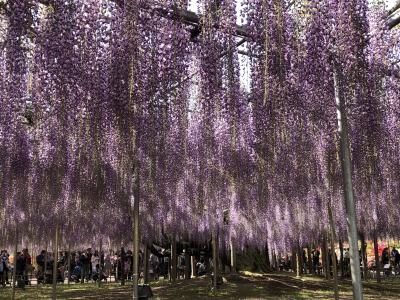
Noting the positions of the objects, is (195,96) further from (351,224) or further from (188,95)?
(351,224)

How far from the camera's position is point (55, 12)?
5.52 metres

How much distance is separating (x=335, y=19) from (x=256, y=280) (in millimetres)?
9546

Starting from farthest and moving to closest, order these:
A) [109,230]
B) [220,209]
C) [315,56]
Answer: [109,230], [220,209], [315,56]

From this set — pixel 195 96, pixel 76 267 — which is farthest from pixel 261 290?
pixel 76 267

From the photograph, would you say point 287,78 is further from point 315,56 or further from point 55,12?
point 55,12

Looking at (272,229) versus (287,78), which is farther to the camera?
(272,229)

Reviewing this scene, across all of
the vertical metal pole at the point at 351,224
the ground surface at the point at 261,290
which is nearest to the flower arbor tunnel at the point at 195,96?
the vertical metal pole at the point at 351,224

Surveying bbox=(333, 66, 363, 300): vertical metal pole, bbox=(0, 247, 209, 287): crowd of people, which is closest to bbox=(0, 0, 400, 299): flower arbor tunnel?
bbox=(333, 66, 363, 300): vertical metal pole

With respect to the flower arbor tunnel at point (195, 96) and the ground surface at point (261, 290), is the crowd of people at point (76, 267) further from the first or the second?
the flower arbor tunnel at point (195, 96)

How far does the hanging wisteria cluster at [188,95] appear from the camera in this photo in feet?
18.6

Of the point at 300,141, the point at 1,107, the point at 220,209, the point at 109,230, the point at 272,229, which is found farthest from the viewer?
the point at 109,230

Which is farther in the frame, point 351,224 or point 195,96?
point 195,96

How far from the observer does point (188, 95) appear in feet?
23.3

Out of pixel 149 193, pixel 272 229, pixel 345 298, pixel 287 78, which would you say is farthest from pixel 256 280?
pixel 287 78
